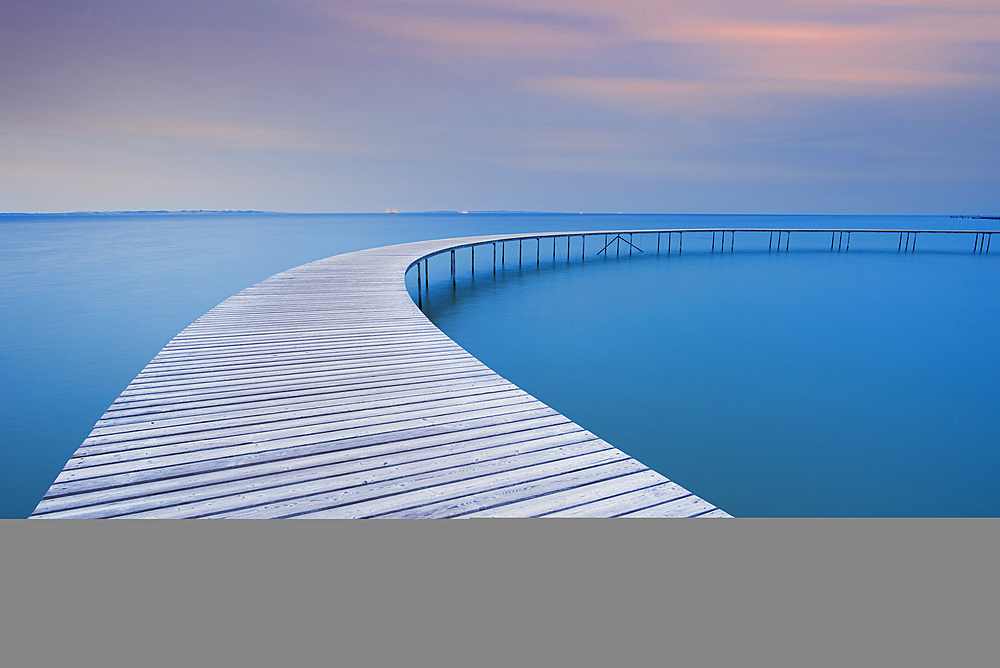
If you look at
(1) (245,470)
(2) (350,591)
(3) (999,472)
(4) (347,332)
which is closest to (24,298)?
(4) (347,332)

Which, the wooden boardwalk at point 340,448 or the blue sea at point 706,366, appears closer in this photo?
the wooden boardwalk at point 340,448

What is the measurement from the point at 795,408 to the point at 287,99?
36360 millimetres

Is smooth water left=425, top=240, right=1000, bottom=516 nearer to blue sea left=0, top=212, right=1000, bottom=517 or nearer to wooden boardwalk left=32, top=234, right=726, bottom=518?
blue sea left=0, top=212, right=1000, bottom=517

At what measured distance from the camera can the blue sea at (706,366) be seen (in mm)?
3875

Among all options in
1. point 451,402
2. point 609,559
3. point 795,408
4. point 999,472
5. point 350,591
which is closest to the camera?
point 350,591

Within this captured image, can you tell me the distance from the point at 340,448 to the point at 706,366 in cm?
572

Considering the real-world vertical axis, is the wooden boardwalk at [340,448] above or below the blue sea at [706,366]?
above

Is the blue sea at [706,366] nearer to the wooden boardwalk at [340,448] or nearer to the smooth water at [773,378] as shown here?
the smooth water at [773,378]

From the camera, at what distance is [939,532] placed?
187cm

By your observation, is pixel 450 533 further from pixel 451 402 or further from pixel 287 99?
pixel 287 99

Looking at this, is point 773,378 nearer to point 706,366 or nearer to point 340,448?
point 706,366

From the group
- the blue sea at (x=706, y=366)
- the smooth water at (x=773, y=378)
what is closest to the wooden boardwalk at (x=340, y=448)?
the blue sea at (x=706, y=366)

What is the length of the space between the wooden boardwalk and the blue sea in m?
1.80

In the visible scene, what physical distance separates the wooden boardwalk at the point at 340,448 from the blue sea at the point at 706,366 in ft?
5.92
